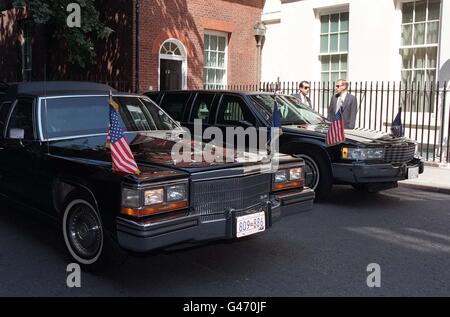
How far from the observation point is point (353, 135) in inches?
304

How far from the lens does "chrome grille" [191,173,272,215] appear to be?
420 cm

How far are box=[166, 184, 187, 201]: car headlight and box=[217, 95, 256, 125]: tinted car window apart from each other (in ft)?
13.3

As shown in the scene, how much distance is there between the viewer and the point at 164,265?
488 centimetres

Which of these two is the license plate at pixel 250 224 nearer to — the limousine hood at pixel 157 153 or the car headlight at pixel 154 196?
the limousine hood at pixel 157 153

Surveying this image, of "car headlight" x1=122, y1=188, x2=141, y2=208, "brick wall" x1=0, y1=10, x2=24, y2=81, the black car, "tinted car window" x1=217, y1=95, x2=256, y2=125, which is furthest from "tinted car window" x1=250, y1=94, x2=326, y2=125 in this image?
"brick wall" x1=0, y1=10, x2=24, y2=81

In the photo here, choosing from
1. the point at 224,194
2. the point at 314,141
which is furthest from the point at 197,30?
the point at 224,194

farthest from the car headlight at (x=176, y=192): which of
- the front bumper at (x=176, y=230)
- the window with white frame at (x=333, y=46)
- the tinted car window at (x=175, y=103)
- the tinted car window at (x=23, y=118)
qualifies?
the window with white frame at (x=333, y=46)

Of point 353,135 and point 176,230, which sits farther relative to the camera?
point 353,135

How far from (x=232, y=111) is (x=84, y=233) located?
165 inches

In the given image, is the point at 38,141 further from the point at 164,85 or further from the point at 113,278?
the point at 164,85

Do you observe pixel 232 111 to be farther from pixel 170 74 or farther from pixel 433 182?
pixel 170 74

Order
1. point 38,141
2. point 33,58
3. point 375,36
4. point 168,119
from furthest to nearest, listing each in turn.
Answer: point 33,58
point 375,36
point 168,119
point 38,141
